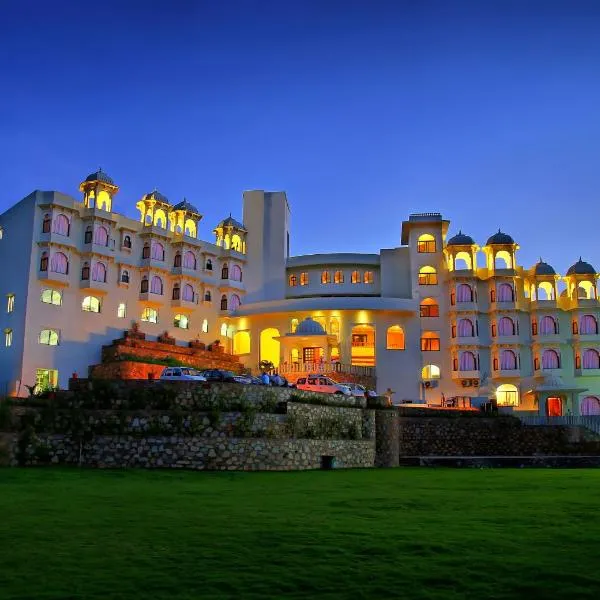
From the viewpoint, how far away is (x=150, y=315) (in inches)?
1934

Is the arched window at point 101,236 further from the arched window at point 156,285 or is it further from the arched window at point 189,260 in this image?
the arched window at point 189,260

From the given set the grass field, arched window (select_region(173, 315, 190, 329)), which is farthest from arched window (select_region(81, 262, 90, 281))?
the grass field

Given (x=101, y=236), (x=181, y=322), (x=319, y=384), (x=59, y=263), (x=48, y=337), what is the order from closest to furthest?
(x=319, y=384)
(x=48, y=337)
(x=59, y=263)
(x=101, y=236)
(x=181, y=322)

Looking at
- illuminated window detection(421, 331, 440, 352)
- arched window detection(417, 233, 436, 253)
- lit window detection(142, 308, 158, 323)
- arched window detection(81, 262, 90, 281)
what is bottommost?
illuminated window detection(421, 331, 440, 352)

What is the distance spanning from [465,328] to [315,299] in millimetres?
11890

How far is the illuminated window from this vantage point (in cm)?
5478

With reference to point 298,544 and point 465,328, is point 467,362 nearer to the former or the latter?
point 465,328

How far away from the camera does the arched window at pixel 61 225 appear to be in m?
43.6

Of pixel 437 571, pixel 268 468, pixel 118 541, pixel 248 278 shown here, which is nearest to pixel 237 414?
pixel 268 468

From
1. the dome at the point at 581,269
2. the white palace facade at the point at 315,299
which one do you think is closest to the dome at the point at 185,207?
the white palace facade at the point at 315,299

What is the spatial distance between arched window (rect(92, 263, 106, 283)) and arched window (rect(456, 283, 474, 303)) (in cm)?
2644

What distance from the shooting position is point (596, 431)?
38.2m

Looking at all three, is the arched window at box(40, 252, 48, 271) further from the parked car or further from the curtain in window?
the curtain in window

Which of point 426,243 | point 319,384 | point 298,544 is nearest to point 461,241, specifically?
point 426,243
